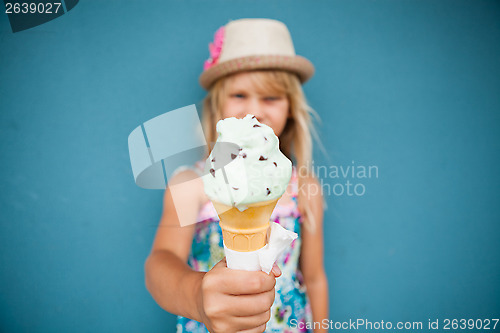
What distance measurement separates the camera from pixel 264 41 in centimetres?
107

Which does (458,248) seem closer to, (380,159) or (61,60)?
(380,159)

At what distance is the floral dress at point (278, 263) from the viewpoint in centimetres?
120

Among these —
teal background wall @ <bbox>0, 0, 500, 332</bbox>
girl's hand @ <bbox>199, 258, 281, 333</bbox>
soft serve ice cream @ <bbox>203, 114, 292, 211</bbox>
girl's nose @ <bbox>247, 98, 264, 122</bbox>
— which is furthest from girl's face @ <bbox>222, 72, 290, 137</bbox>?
girl's hand @ <bbox>199, 258, 281, 333</bbox>

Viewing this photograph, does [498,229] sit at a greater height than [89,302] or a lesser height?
greater

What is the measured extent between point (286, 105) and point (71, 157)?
100 cm

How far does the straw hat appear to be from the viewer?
3.45 feet

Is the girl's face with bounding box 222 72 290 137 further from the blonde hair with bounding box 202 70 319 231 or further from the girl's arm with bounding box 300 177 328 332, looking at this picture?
the girl's arm with bounding box 300 177 328 332

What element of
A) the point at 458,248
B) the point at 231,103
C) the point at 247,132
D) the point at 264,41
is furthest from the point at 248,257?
the point at 458,248

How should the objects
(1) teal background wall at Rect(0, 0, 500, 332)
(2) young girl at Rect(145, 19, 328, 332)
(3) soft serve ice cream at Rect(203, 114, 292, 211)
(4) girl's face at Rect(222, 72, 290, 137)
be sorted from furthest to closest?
(1) teal background wall at Rect(0, 0, 500, 332) < (4) girl's face at Rect(222, 72, 290, 137) < (2) young girl at Rect(145, 19, 328, 332) < (3) soft serve ice cream at Rect(203, 114, 292, 211)

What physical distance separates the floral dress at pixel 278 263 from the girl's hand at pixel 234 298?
536mm

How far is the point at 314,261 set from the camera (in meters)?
1.33

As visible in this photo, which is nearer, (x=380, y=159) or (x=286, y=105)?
(x=286, y=105)

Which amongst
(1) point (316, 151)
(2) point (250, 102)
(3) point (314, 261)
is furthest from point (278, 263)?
(2) point (250, 102)

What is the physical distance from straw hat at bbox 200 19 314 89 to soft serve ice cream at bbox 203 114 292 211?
0.49 m
